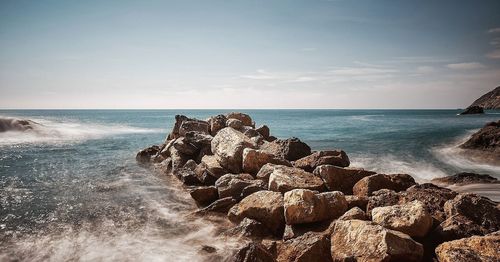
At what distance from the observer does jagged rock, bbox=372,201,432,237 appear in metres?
5.51

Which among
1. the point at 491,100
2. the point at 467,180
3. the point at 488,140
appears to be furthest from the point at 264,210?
the point at 491,100

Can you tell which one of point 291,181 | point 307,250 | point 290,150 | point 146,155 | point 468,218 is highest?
point 290,150

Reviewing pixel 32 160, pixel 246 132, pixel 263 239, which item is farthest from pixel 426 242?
pixel 32 160

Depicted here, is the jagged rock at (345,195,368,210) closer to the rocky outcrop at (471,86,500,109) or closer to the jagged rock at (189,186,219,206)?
the jagged rock at (189,186,219,206)

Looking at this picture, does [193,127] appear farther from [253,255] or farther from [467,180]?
[467,180]

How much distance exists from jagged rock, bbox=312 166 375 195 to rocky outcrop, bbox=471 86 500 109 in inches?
6840

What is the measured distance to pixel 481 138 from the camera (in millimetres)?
20875

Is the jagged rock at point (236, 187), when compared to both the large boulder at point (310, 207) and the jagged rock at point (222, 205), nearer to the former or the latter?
the jagged rock at point (222, 205)

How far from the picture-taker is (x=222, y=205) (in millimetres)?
8758

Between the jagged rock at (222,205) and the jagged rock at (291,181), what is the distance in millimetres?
1174

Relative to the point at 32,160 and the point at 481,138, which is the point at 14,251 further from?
the point at 481,138

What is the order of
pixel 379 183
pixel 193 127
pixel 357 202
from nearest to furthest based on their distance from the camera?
pixel 357 202, pixel 379 183, pixel 193 127

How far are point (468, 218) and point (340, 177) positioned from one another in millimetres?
3315

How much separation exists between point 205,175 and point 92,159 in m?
10.3
